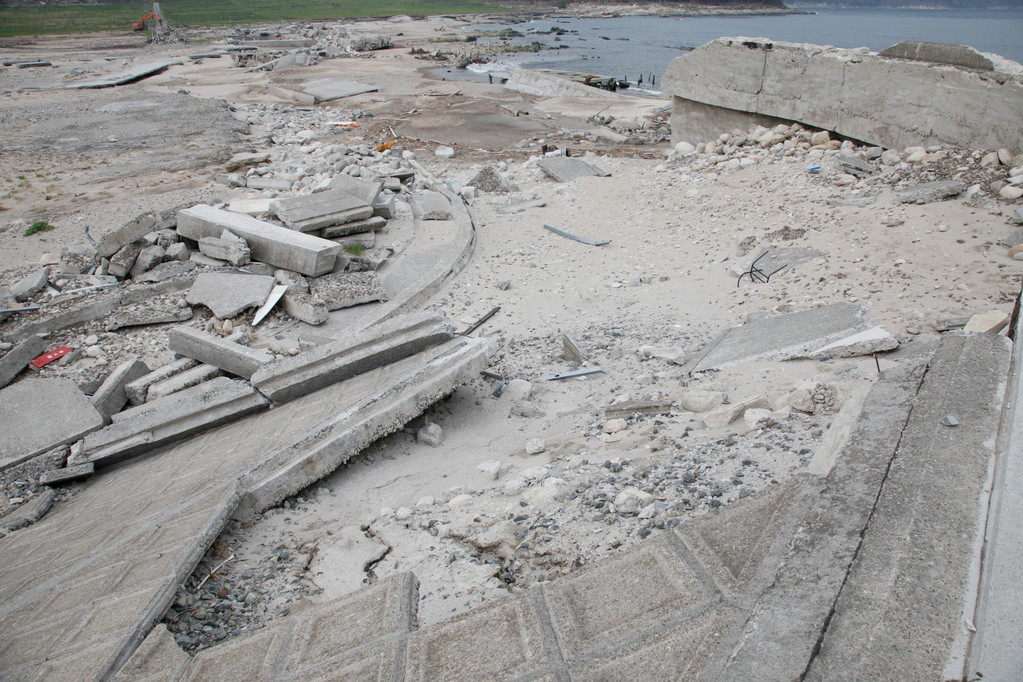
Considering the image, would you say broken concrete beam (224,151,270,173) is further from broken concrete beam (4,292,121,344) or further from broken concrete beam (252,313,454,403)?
broken concrete beam (252,313,454,403)

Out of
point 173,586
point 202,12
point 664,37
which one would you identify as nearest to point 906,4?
point 664,37

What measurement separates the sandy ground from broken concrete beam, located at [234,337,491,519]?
14cm

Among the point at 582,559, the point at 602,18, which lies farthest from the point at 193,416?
the point at 602,18

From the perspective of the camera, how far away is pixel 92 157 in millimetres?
10969

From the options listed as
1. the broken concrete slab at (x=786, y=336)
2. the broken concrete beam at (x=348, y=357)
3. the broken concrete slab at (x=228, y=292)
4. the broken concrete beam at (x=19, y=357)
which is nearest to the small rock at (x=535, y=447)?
the broken concrete beam at (x=348, y=357)

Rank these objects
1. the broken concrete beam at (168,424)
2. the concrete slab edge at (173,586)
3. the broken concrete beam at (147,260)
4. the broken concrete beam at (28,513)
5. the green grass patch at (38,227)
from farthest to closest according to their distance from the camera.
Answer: the green grass patch at (38,227) < the broken concrete beam at (147,260) < the broken concrete beam at (168,424) < the broken concrete beam at (28,513) < the concrete slab edge at (173,586)

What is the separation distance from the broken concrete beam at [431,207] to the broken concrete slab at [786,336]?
4382 millimetres

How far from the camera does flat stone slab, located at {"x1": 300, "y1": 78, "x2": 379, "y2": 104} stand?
16.8m

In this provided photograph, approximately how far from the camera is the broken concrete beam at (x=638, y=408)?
3.58 meters

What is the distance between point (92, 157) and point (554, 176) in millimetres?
8320

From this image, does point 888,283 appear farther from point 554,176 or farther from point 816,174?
point 554,176

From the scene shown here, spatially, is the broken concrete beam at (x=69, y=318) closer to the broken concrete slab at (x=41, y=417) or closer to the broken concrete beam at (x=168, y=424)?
the broken concrete slab at (x=41, y=417)

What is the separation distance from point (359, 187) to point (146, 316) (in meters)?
2.89

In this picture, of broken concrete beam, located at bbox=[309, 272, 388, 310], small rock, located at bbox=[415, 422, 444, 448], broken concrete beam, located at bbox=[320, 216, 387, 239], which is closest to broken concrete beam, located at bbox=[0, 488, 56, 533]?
small rock, located at bbox=[415, 422, 444, 448]
